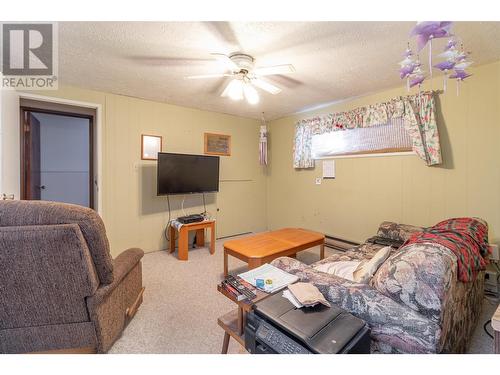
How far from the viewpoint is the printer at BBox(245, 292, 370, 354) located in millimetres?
944

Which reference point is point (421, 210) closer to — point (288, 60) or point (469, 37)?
point (469, 37)

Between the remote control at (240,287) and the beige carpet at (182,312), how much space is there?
508mm

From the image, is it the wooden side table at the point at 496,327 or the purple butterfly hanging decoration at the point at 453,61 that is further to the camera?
the purple butterfly hanging decoration at the point at 453,61

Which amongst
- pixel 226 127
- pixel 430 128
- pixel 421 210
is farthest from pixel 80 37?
pixel 421 210

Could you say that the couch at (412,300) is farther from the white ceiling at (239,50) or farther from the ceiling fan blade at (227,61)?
the ceiling fan blade at (227,61)

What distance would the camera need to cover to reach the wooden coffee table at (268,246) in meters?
2.29

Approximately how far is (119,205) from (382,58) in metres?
3.57

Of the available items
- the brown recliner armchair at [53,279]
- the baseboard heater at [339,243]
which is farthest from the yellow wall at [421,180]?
the brown recliner armchair at [53,279]

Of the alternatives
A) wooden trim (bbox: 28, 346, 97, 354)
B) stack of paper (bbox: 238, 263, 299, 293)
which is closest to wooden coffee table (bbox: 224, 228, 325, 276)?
stack of paper (bbox: 238, 263, 299, 293)

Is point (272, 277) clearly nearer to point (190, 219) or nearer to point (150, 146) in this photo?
point (190, 219)

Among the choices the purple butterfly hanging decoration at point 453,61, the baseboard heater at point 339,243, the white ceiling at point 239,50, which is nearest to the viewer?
the purple butterfly hanging decoration at point 453,61

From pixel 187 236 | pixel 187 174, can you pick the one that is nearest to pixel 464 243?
pixel 187 236

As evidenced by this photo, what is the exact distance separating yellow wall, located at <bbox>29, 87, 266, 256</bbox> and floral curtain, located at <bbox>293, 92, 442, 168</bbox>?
4.83 ft

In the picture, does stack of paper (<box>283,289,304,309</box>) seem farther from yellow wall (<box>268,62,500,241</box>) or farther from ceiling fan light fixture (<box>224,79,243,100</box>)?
yellow wall (<box>268,62,500,241</box>)
